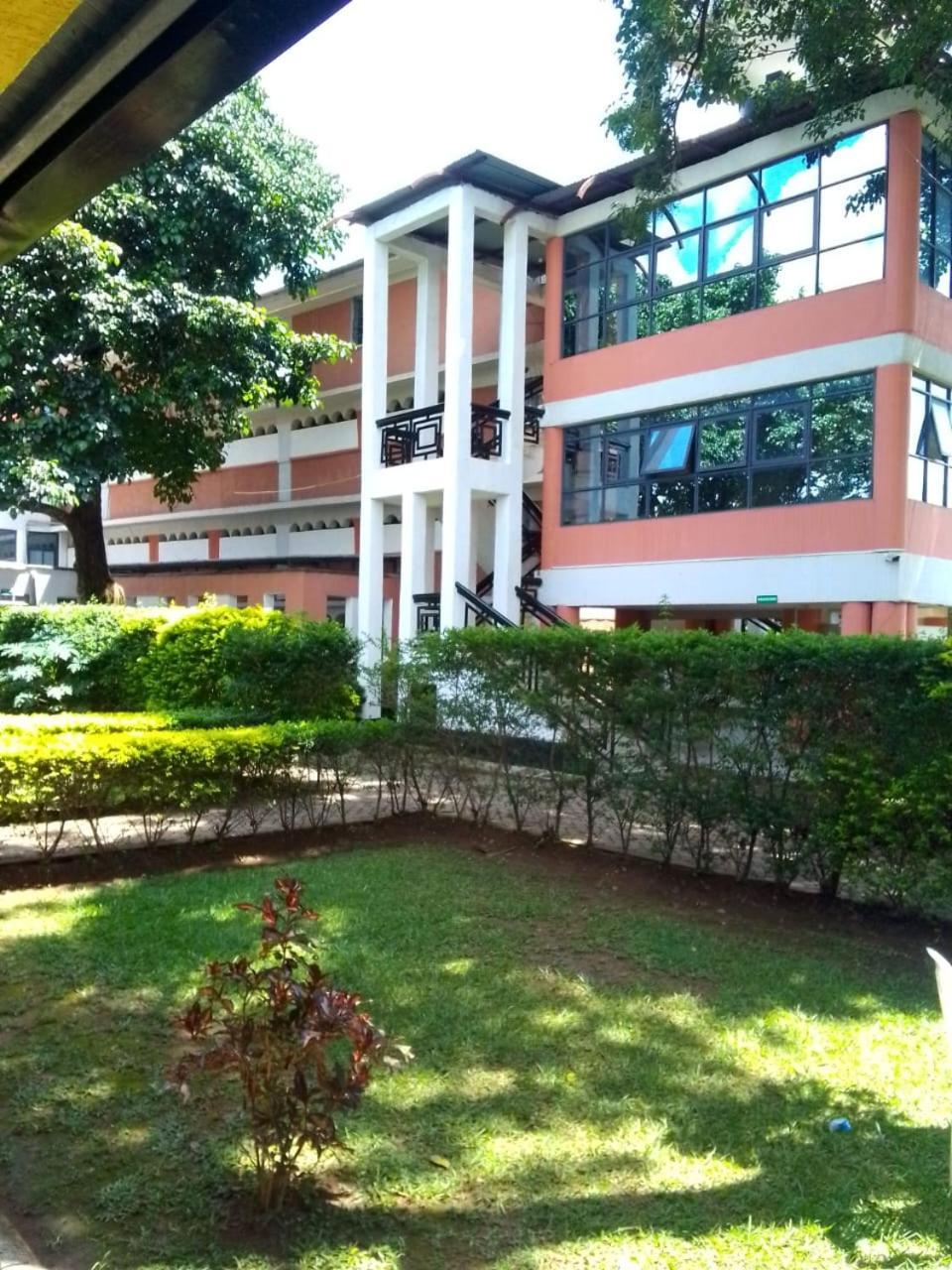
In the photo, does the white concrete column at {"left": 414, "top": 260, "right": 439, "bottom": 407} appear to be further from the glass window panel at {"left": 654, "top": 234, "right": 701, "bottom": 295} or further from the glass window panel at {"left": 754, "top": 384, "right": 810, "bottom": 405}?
the glass window panel at {"left": 754, "top": 384, "right": 810, "bottom": 405}

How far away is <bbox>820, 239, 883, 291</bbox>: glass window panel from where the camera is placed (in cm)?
1300

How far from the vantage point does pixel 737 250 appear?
1477 centimetres

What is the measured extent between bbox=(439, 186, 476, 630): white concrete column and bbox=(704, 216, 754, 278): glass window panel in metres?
3.80

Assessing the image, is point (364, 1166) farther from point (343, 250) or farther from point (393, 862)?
point (343, 250)

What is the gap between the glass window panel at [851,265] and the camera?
13.0 m

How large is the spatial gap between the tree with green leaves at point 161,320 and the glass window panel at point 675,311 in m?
6.54

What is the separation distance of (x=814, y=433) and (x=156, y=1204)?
12.7 metres

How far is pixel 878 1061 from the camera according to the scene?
4.32 metres

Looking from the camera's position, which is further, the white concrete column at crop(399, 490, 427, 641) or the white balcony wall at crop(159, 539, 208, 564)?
the white balcony wall at crop(159, 539, 208, 564)

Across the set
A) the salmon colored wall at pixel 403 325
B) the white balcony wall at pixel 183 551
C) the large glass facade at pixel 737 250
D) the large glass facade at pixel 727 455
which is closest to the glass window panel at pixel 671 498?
the large glass facade at pixel 727 455

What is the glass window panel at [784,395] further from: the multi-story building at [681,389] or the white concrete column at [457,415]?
the white concrete column at [457,415]

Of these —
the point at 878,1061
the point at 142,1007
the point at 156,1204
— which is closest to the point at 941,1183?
the point at 878,1061

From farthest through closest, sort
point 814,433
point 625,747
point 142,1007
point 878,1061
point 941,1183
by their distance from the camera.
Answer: point 814,433, point 625,747, point 142,1007, point 878,1061, point 941,1183

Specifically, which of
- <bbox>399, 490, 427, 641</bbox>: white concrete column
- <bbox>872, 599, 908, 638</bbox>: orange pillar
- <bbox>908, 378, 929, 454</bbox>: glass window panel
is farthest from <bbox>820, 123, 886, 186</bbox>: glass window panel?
<bbox>399, 490, 427, 641</bbox>: white concrete column
